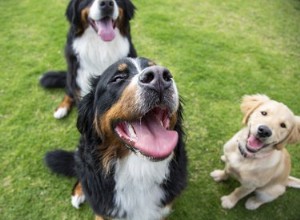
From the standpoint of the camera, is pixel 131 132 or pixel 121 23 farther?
pixel 121 23

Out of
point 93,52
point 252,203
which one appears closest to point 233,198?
point 252,203

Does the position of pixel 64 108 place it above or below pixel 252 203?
above

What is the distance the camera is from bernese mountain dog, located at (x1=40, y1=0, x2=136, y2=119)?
3.15 m

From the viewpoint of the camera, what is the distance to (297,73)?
4.97 metres

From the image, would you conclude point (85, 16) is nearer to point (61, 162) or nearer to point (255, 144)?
point (61, 162)

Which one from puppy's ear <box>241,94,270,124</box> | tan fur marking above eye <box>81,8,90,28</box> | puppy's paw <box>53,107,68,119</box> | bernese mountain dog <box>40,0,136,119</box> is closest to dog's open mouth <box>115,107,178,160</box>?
puppy's ear <box>241,94,270,124</box>

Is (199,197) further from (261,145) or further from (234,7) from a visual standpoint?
(234,7)

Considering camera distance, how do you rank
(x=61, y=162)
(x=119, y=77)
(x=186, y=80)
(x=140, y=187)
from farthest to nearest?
(x=186, y=80) → (x=61, y=162) → (x=140, y=187) → (x=119, y=77)

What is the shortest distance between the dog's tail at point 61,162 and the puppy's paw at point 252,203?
1.83 meters

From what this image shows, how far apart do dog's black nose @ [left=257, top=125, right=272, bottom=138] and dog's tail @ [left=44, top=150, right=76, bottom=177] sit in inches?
74.0

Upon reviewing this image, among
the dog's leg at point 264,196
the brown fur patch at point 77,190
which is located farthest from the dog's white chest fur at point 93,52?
the dog's leg at point 264,196

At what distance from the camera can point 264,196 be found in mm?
3047

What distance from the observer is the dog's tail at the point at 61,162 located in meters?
3.31

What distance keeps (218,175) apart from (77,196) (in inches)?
58.8
